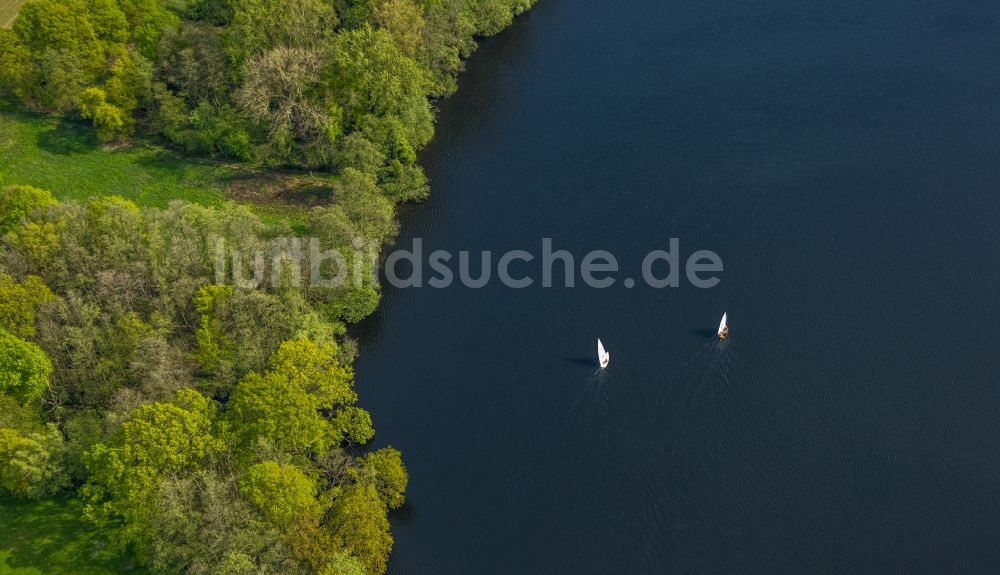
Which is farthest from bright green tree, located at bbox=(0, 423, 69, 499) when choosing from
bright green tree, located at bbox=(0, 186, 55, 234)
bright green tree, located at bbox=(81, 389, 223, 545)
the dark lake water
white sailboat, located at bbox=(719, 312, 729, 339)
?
white sailboat, located at bbox=(719, 312, 729, 339)

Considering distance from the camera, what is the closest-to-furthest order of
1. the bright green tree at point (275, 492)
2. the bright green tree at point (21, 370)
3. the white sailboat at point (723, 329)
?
the bright green tree at point (275, 492) < the bright green tree at point (21, 370) < the white sailboat at point (723, 329)

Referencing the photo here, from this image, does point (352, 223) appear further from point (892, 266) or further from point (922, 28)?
point (922, 28)

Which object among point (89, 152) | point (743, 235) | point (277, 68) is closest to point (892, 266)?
point (743, 235)

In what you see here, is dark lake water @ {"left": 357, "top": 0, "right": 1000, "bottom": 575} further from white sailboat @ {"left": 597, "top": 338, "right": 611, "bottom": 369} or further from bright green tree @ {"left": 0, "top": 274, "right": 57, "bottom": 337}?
bright green tree @ {"left": 0, "top": 274, "right": 57, "bottom": 337}

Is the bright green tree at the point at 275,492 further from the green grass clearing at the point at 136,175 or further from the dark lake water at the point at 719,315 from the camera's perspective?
the green grass clearing at the point at 136,175

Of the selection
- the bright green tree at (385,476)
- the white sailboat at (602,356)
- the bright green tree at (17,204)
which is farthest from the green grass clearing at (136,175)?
the white sailboat at (602,356)

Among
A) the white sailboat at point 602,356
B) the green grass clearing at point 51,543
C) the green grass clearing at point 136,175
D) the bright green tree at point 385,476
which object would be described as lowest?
the green grass clearing at point 51,543

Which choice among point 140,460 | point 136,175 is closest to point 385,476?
point 140,460
